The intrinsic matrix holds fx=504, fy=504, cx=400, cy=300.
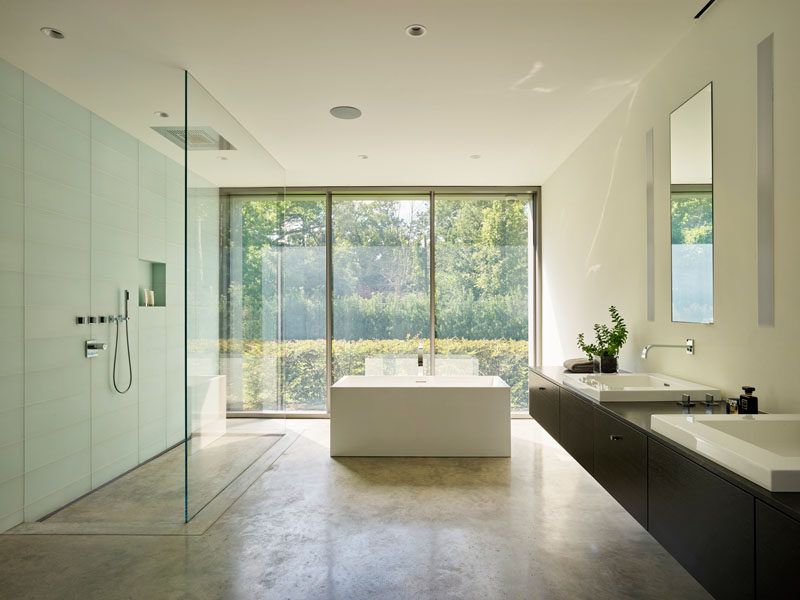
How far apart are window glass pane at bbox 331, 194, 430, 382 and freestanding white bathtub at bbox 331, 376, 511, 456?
1.47m

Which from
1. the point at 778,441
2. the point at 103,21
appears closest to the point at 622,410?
the point at 778,441

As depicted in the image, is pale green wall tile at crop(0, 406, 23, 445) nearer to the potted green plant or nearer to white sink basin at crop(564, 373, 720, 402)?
white sink basin at crop(564, 373, 720, 402)

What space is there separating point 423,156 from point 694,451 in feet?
12.0

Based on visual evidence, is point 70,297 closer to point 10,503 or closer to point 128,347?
point 128,347

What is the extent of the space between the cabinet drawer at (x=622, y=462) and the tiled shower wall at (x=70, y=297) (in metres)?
2.65

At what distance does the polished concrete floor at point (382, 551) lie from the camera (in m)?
2.28

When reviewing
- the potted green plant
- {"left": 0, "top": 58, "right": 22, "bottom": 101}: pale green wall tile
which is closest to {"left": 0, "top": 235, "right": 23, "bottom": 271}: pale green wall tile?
{"left": 0, "top": 58, "right": 22, "bottom": 101}: pale green wall tile

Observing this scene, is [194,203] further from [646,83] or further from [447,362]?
[447,362]

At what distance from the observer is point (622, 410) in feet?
7.13

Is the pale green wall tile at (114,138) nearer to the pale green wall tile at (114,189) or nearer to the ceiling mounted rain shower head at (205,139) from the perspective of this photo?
the pale green wall tile at (114,189)

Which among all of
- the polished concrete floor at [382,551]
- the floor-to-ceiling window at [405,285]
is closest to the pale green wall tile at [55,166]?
the polished concrete floor at [382,551]

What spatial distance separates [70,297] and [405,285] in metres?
3.36

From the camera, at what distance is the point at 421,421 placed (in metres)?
4.32

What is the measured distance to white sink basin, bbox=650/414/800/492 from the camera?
4.00 ft
